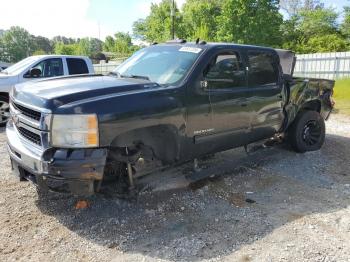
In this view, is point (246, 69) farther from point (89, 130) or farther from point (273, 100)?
point (89, 130)

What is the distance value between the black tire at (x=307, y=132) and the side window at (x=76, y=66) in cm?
643

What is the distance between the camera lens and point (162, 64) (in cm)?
495

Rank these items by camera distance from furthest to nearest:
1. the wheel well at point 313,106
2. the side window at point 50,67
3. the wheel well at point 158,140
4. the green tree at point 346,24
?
the green tree at point 346,24
the side window at point 50,67
the wheel well at point 313,106
the wheel well at point 158,140

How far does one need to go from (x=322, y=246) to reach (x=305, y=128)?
3.50 metres

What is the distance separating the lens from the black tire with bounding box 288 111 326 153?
22.0 feet

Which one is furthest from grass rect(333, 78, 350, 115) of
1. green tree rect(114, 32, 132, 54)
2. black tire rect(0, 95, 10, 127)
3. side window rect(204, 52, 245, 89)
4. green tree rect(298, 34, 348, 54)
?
green tree rect(114, 32, 132, 54)

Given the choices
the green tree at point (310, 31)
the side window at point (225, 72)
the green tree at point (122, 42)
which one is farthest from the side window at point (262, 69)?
the green tree at point (122, 42)

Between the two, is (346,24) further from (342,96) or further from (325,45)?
(342,96)

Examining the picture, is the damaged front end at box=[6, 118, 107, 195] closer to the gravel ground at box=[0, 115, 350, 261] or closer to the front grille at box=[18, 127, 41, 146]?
the front grille at box=[18, 127, 41, 146]

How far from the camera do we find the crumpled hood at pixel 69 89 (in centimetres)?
372

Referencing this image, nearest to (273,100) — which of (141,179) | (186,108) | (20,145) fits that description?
(186,108)

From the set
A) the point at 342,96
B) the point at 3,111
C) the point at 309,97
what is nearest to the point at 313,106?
the point at 309,97

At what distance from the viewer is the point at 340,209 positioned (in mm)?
4543

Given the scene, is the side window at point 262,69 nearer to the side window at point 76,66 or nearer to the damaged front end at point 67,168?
the damaged front end at point 67,168
